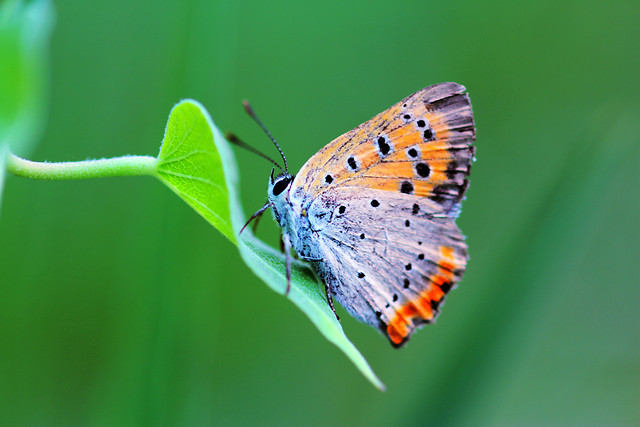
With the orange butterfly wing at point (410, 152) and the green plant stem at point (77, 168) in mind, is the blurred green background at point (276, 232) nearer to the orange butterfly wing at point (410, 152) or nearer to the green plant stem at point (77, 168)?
the orange butterfly wing at point (410, 152)

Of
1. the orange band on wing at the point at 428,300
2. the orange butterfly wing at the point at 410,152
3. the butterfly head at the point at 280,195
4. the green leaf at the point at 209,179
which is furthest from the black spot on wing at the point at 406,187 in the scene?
the green leaf at the point at 209,179

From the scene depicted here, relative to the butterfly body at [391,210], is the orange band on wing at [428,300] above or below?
below

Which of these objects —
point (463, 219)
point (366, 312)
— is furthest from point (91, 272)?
point (463, 219)

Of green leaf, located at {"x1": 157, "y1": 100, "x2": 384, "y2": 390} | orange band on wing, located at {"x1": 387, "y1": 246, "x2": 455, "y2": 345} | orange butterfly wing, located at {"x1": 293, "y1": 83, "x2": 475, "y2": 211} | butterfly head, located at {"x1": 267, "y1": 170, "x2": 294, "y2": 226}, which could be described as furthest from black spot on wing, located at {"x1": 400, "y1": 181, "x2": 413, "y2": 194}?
green leaf, located at {"x1": 157, "y1": 100, "x2": 384, "y2": 390}

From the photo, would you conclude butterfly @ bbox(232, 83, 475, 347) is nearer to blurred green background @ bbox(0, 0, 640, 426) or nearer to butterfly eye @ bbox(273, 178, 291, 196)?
butterfly eye @ bbox(273, 178, 291, 196)

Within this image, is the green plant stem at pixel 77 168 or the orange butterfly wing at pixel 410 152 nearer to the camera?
the green plant stem at pixel 77 168

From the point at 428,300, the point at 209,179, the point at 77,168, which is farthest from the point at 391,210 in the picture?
the point at 77,168

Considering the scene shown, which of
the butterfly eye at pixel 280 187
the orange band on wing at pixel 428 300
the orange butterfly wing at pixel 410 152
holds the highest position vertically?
the orange butterfly wing at pixel 410 152
